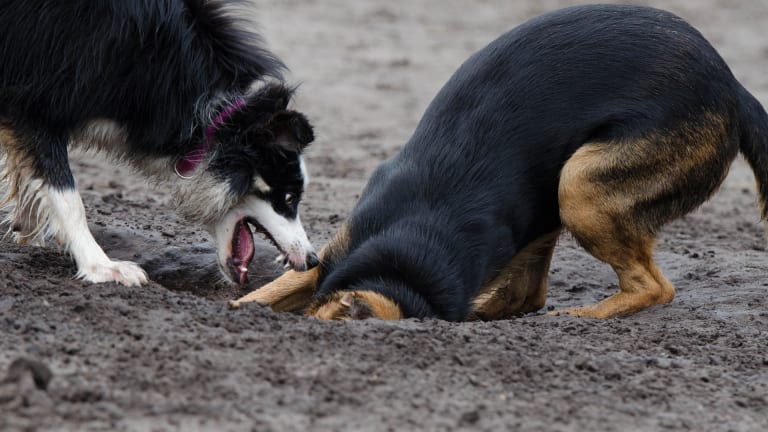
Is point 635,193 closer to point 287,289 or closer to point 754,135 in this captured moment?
point 754,135

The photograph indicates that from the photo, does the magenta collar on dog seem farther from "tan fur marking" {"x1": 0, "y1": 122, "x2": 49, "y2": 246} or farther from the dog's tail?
the dog's tail

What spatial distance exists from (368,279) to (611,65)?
1.75m

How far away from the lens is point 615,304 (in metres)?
6.07

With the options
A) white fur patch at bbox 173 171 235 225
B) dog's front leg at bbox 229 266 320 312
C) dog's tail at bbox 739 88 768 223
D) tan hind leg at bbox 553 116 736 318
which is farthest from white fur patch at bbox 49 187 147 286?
dog's tail at bbox 739 88 768 223

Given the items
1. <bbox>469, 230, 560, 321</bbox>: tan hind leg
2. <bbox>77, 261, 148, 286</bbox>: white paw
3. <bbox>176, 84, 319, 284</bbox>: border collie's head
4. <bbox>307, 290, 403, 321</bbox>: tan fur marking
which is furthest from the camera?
<bbox>469, 230, 560, 321</bbox>: tan hind leg

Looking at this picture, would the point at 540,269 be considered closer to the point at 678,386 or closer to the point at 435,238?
the point at 435,238

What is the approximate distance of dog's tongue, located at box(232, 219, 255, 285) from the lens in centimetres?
596

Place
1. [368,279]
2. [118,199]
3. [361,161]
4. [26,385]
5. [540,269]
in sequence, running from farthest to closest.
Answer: [361,161] < [118,199] < [540,269] < [368,279] < [26,385]

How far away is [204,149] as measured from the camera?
576 centimetres

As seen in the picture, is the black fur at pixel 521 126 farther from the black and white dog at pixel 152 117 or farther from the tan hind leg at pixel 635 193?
the black and white dog at pixel 152 117

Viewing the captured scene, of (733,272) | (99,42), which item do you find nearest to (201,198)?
(99,42)

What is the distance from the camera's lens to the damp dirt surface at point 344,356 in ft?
12.5

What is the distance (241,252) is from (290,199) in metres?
0.49

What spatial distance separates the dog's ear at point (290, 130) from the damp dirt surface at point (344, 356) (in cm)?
99
